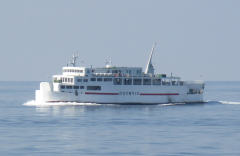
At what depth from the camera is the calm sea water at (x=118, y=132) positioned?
3488 cm

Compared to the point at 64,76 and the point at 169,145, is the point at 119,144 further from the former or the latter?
the point at 64,76

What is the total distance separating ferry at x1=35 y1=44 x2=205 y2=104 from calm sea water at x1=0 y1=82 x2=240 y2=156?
4.77m

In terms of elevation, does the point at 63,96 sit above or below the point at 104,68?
below

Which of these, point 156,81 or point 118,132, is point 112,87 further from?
point 118,132

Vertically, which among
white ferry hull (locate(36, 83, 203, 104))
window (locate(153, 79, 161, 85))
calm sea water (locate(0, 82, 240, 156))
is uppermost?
window (locate(153, 79, 161, 85))

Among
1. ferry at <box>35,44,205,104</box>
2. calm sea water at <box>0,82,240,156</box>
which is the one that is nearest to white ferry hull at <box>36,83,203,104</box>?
ferry at <box>35,44,205,104</box>

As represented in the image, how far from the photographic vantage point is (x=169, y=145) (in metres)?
36.5

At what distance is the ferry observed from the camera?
69.6m

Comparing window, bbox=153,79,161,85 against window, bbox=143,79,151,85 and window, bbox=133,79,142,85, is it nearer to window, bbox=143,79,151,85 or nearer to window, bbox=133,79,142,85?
window, bbox=143,79,151,85

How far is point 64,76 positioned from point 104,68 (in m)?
7.60

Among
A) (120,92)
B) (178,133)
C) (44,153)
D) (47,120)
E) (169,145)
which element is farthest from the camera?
(120,92)

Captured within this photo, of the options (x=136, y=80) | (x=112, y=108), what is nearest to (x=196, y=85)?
(x=136, y=80)

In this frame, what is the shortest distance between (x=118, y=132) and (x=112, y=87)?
28.3 m

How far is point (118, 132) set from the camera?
141 ft
